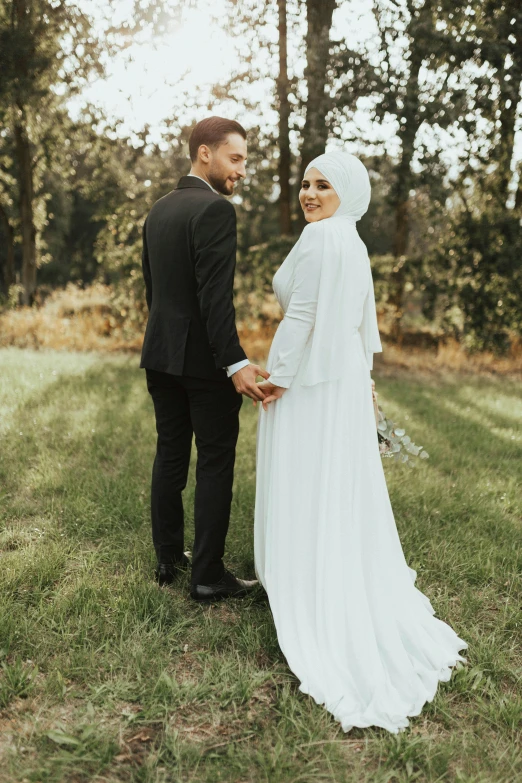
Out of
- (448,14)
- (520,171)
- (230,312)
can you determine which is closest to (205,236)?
(230,312)

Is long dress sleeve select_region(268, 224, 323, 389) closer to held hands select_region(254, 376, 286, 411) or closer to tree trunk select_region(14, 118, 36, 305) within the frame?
held hands select_region(254, 376, 286, 411)

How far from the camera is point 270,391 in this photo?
300 cm

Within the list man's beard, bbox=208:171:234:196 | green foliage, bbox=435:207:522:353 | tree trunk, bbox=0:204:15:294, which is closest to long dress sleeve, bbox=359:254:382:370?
man's beard, bbox=208:171:234:196

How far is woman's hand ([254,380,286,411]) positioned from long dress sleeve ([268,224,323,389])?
0.17 feet

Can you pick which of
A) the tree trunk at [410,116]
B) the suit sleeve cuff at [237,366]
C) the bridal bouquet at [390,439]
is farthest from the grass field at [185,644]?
the tree trunk at [410,116]

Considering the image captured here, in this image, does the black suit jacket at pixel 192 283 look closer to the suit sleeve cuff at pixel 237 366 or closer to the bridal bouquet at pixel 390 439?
the suit sleeve cuff at pixel 237 366

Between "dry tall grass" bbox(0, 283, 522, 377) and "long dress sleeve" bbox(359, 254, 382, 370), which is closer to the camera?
"long dress sleeve" bbox(359, 254, 382, 370)

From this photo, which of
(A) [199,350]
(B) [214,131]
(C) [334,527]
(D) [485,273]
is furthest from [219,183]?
(D) [485,273]

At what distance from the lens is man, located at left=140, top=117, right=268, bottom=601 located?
116 inches

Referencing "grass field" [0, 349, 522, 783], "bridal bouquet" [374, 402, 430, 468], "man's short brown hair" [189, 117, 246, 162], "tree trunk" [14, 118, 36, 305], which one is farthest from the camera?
"tree trunk" [14, 118, 36, 305]

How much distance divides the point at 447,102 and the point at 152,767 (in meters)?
9.17

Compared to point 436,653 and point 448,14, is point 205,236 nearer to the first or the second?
Answer: point 436,653

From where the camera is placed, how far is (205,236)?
2922mm

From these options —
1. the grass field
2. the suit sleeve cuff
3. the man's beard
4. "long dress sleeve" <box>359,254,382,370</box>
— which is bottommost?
the grass field
